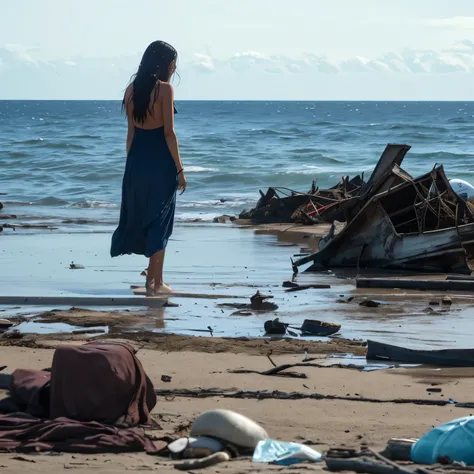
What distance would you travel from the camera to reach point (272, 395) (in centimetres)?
504

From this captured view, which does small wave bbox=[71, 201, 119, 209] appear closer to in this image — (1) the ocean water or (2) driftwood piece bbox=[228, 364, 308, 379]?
(1) the ocean water

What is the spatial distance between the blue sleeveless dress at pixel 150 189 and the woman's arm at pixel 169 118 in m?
0.06

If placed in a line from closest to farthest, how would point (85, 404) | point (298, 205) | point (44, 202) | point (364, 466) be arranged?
point (364, 466)
point (85, 404)
point (298, 205)
point (44, 202)

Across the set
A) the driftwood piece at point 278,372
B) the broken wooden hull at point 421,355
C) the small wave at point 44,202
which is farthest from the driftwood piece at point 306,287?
the small wave at point 44,202

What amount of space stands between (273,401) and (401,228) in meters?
6.36

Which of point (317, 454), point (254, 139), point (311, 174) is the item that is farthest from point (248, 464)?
point (254, 139)

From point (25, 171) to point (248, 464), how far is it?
28.2 m

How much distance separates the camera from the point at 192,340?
6.43m

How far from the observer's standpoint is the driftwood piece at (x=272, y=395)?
4.95 meters

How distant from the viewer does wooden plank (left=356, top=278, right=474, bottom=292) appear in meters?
9.01

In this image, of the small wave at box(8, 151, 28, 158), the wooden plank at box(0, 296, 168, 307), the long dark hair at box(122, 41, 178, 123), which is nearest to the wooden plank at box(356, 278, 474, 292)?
the wooden plank at box(0, 296, 168, 307)

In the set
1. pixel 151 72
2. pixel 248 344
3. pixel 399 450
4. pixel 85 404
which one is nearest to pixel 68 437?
pixel 85 404

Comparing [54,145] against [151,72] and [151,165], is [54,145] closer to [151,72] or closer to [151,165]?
[151,165]

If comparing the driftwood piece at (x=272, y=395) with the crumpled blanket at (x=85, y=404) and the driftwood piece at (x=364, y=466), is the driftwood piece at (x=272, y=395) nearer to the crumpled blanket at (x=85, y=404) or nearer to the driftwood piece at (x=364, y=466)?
the crumpled blanket at (x=85, y=404)
